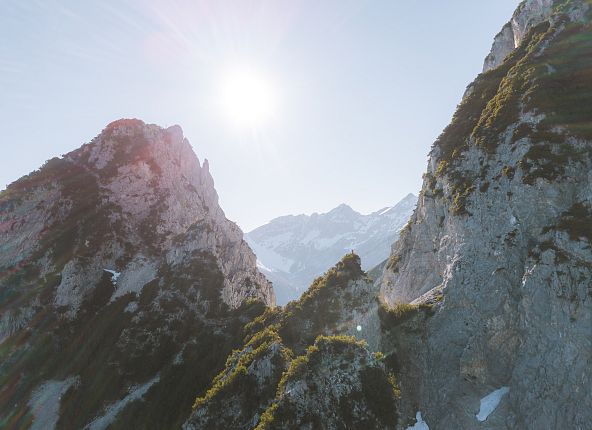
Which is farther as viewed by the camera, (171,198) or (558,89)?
(171,198)

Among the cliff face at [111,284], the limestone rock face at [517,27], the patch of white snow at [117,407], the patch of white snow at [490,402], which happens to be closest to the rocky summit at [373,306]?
the patch of white snow at [490,402]

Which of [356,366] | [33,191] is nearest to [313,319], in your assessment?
[356,366]

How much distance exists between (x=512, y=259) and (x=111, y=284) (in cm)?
7722

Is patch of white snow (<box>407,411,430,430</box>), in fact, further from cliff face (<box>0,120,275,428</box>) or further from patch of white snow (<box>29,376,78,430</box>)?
patch of white snow (<box>29,376,78,430</box>)

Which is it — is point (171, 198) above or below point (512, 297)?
above

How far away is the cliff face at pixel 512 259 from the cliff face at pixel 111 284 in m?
34.3

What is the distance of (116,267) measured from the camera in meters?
89.8

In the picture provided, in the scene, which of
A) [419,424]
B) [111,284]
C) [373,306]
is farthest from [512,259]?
[111,284]

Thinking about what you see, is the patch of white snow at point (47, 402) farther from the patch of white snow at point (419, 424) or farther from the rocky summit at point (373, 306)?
the patch of white snow at point (419, 424)

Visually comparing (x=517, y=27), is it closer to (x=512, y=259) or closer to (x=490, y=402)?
(x=512, y=259)

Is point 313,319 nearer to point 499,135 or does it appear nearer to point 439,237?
point 439,237

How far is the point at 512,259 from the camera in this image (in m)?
43.0

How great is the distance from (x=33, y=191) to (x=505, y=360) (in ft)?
369

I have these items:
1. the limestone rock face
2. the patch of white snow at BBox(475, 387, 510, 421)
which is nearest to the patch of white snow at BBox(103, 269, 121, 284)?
the patch of white snow at BBox(475, 387, 510, 421)
